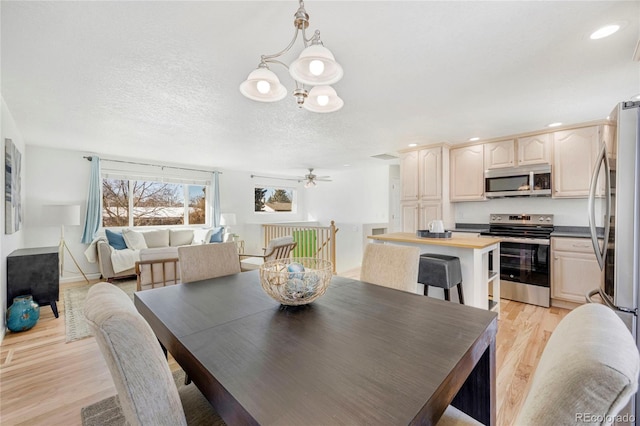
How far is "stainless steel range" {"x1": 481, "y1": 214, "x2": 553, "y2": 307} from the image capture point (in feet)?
11.3

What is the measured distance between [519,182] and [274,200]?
6.10 meters

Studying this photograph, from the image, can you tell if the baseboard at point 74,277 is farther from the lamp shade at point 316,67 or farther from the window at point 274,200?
the lamp shade at point 316,67

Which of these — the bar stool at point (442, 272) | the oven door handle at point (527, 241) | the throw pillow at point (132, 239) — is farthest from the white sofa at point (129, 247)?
the oven door handle at point (527, 241)

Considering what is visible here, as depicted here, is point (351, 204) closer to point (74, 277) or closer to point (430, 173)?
point (430, 173)

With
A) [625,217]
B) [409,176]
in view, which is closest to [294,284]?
[625,217]

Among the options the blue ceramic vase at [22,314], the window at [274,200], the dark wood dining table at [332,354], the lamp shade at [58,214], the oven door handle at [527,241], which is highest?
the window at [274,200]

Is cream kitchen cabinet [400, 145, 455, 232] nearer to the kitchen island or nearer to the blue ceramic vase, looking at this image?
the kitchen island

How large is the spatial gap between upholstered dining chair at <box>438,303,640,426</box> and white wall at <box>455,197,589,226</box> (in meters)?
4.31

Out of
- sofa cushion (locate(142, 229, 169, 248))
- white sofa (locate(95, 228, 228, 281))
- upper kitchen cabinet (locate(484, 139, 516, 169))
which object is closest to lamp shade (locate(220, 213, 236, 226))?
white sofa (locate(95, 228, 228, 281))

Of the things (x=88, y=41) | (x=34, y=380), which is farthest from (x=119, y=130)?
(x=34, y=380)

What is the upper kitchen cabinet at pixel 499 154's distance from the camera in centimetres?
397

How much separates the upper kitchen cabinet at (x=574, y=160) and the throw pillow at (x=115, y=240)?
6783mm

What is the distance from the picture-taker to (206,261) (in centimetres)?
205

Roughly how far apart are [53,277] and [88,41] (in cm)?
277
